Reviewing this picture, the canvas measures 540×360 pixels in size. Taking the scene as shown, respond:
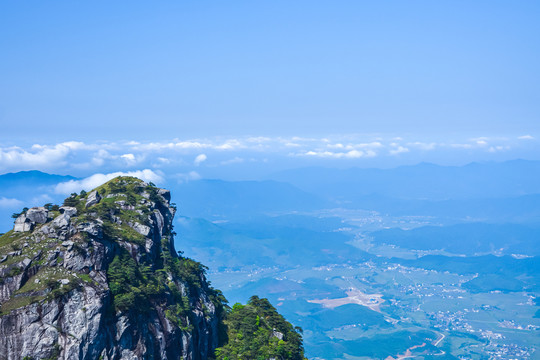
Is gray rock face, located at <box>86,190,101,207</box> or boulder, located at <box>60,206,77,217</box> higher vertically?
gray rock face, located at <box>86,190,101,207</box>

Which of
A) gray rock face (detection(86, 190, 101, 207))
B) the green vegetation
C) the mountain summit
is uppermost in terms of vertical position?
gray rock face (detection(86, 190, 101, 207))

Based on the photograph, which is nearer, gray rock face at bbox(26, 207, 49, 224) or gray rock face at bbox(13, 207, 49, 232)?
gray rock face at bbox(13, 207, 49, 232)

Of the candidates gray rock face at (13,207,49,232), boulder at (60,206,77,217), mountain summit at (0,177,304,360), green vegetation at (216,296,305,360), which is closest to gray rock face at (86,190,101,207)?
mountain summit at (0,177,304,360)

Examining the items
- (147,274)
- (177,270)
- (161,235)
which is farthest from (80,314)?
(161,235)

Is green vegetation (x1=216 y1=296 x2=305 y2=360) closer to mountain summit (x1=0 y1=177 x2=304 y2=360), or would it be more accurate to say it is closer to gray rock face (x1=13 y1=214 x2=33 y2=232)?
mountain summit (x1=0 y1=177 x2=304 y2=360)

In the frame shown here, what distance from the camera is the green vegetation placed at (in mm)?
47672

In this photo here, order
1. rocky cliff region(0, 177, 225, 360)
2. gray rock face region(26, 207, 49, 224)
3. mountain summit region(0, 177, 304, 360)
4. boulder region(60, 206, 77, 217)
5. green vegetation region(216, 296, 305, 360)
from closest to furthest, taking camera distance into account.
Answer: rocky cliff region(0, 177, 225, 360) → mountain summit region(0, 177, 304, 360) → gray rock face region(26, 207, 49, 224) → boulder region(60, 206, 77, 217) → green vegetation region(216, 296, 305, 360)

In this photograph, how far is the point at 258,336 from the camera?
51.7m

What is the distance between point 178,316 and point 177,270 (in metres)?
6.96

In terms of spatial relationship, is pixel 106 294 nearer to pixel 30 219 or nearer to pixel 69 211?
pixel 69 211

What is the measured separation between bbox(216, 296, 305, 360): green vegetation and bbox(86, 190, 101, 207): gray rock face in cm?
2234

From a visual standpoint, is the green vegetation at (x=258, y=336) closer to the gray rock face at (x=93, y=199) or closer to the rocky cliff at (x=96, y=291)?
the rocky cliff at (x=96, y=291)

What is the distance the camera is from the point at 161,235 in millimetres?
55438

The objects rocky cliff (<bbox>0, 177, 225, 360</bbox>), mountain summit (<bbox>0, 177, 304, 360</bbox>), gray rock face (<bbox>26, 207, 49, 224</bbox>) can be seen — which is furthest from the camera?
gray rock face (<bbox>26, 207, 49, 224</bbox>)
